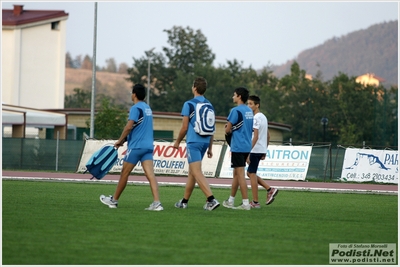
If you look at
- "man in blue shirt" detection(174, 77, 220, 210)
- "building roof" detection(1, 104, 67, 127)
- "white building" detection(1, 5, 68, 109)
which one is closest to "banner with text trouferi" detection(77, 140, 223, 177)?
"building roof" detection(1, 104, 67, 127)

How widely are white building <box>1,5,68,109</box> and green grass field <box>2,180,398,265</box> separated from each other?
49.8 m

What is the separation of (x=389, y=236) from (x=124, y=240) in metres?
3.49

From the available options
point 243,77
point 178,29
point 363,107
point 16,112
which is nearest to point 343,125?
point 363,107

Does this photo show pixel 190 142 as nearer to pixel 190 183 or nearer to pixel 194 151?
pixel 194 151

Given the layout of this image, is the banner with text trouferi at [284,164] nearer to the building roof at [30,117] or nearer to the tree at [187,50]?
the building roof at [30,117]

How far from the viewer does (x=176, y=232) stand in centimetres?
1005

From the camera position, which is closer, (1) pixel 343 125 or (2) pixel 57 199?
(2) pixel 57 199

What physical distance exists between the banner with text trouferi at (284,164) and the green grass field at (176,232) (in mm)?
13202

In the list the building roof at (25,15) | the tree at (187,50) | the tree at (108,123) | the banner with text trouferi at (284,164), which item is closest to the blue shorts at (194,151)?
the banner with text trouferi at (284,164)

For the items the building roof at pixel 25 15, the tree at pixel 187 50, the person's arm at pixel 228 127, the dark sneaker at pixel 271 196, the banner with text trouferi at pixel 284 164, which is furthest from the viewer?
the tree at pixel 187 50

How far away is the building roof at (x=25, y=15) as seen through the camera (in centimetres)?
6400

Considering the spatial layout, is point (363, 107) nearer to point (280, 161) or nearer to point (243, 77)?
point (243, 77)

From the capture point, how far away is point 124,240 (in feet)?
30.2

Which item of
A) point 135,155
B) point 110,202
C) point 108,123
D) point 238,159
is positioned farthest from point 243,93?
point 108,123
